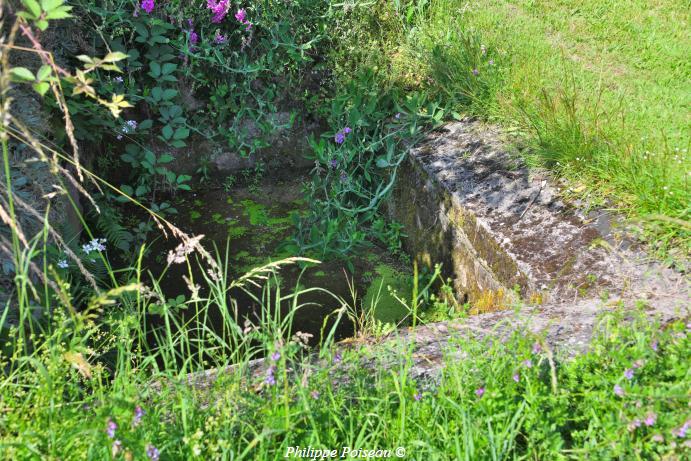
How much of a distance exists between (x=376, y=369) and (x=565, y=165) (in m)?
1.68

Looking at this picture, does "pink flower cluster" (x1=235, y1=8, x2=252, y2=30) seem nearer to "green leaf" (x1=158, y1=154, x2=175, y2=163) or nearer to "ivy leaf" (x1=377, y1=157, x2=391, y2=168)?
"green leaf" (x1=158, y1=154, x2=175, y2=163)

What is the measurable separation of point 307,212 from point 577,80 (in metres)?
1.80

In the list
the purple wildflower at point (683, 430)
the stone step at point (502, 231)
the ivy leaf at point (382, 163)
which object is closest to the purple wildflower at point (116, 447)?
the purple wildflower at point (683, 430)

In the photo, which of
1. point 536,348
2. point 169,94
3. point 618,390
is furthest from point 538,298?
point 169,94

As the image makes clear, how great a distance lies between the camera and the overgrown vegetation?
68.7 inches

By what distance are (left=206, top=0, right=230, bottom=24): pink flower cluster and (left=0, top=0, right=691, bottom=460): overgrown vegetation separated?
0.02m

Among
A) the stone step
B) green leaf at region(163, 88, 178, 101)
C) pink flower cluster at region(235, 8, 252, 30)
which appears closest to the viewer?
the stone step

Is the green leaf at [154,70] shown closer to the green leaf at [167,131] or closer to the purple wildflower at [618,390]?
the green leaf at [167,131]

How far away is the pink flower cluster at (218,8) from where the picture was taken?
425 cm

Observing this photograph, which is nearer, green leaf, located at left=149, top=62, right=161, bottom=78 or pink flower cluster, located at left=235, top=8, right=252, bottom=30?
green leaf, located at left=149, top=62, right=161, bottom=78

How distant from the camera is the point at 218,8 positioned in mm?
4262

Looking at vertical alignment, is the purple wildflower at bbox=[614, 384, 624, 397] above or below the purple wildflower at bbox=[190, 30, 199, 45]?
below

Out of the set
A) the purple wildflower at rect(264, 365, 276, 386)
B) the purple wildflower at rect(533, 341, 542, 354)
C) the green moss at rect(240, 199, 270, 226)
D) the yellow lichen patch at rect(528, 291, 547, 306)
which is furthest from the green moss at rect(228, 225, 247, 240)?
the purple wildflower at rect(533, 341, 542, 354)

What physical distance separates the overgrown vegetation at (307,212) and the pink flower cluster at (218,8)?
2 cm
